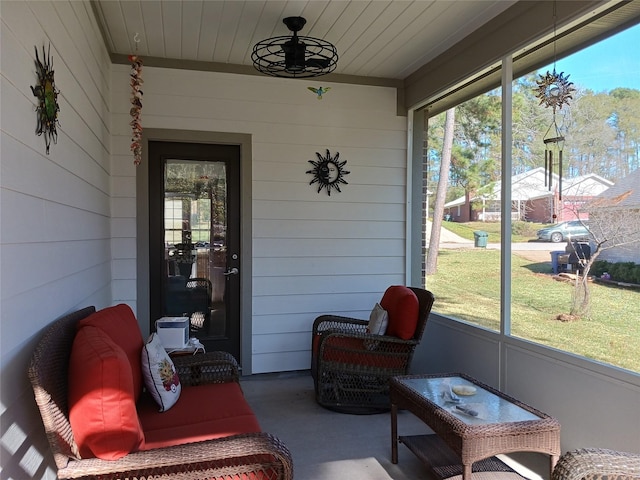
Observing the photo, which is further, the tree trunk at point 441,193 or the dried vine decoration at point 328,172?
the dried vine decoration at point 328,172

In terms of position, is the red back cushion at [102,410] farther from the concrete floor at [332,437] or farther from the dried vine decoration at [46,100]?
the concrete floor at [332,437]

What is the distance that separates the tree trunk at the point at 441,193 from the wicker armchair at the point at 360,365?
954 millimetres

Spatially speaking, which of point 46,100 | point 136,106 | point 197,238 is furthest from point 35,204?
point 197,238

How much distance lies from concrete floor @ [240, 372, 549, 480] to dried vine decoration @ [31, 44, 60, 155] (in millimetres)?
2094

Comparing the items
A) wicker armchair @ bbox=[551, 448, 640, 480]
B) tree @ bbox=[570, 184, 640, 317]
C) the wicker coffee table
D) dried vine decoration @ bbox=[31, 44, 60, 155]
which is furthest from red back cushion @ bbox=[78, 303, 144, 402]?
tree @ bbox=[570, 184, 640, 317]

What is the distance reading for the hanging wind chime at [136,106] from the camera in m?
3.74

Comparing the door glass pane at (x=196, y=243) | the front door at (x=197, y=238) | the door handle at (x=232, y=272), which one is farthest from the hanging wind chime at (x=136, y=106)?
the door handle at (x=232, y=272)

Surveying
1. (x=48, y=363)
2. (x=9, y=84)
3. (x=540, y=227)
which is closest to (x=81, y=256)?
(x=48, y=363)

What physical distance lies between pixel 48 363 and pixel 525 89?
126 inches

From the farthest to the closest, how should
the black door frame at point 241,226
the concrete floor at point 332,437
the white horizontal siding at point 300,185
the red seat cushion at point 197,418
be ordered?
the white horizontal siding at point 300,185, the black door frame at point 241,226, the concrete floor at point 332,437, the red seat cushion at point 197,418

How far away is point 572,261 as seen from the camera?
2.89 metres

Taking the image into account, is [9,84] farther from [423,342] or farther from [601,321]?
[423,342]

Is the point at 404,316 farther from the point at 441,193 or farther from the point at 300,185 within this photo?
the point at 300,185

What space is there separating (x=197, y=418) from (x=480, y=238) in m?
2.53
